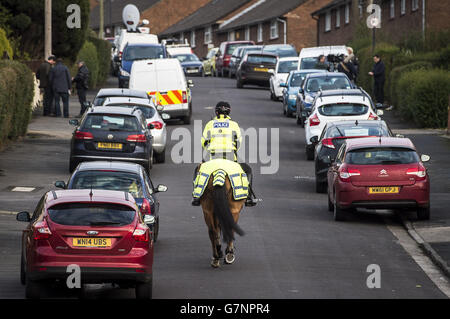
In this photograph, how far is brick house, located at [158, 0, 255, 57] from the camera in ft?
328

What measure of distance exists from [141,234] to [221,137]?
374cm

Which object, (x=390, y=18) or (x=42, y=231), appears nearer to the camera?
(x=42, y=231)

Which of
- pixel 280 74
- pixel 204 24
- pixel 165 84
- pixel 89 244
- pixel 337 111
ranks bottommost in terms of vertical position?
pixel 89 244

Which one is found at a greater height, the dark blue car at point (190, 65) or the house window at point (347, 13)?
the house window at point (347, 13)

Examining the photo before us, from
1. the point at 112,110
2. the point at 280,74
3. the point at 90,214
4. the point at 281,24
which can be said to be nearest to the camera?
the point at 90,214

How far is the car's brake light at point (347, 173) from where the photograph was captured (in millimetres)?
19969

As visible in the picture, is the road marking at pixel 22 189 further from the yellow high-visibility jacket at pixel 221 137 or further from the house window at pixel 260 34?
the house window at pixel 260 34

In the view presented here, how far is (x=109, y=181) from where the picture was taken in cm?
1653

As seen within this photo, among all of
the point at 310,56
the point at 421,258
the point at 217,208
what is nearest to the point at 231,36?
the point at 310,56

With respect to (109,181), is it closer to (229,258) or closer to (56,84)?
(229,258)

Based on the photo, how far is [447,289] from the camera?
1430cm

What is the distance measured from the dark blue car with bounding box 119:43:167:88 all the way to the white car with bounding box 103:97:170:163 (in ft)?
59.4

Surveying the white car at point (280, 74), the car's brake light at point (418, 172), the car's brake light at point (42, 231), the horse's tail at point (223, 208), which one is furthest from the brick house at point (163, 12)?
the car's brake light at point (42, 231)

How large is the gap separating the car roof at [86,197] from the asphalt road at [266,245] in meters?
1.11
